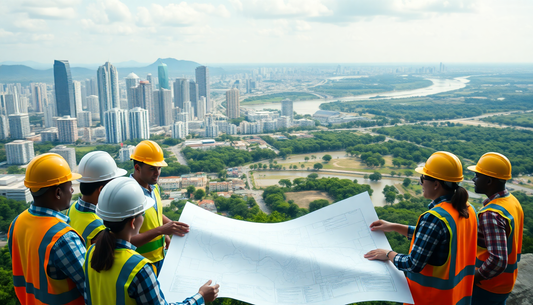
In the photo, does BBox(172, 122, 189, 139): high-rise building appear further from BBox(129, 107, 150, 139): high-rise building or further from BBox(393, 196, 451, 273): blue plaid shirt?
BBox(393, 196, 451, 273): blue plaid shirt

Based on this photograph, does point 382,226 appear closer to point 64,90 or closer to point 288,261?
point 288,261

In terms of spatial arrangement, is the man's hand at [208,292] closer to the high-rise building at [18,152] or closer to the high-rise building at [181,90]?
the high-rise building at [18,152]

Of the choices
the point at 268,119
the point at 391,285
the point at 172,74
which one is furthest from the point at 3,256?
the point at 172,74

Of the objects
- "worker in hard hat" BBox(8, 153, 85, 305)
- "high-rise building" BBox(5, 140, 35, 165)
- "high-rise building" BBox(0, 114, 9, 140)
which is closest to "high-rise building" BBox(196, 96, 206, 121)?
"high-rise building" BBox(0, 114, 9, 140)

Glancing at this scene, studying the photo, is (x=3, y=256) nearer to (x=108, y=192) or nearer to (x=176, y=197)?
(x=108, y=192)

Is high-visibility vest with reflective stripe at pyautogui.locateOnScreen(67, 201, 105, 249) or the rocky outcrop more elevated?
high-visibility vest with reflective stripe at pyautogui.locateOnScreen(67, 201, 105, 249)

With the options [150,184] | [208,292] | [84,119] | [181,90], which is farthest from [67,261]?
[181,90]
